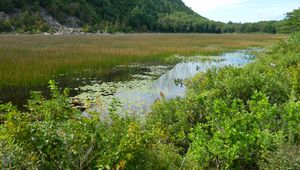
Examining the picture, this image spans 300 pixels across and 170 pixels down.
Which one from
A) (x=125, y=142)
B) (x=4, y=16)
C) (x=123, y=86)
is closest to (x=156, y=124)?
(x=125, y=142)

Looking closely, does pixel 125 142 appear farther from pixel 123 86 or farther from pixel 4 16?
pixel 4 16

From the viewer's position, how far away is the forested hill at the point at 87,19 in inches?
3410

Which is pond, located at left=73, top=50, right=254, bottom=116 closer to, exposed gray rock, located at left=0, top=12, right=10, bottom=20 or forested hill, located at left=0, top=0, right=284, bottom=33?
forested hill, located at left=0, top=0, right=284, bottom=33

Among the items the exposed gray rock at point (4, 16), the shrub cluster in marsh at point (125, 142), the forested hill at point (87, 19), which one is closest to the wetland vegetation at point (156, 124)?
the shrub cluster in marsh at point (125, 142)

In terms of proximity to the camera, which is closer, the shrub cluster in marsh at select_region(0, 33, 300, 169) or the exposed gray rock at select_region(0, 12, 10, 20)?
the shrub cluster in marsh at select_region(0, 33, 300, 169)

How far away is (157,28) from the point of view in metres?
134

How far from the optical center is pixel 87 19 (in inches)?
4360

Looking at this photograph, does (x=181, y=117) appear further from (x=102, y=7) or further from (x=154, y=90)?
→ (x=102, y=7)

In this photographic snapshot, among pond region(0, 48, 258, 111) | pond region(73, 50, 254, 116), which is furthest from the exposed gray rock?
pond region(73, 50, 254, 116)

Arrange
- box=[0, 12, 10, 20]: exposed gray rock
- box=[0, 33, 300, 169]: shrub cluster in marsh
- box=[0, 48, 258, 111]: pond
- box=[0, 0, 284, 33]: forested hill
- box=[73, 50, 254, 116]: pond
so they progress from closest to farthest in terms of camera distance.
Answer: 1. box=[0, 33, 300, 169]: shrub cluster in marsh
2. box=[73, 50, 254, 116]: pond
3. box=[0, 48, 258, 111]: pond
4. box=[0, 12, 10, 20]: exposed gray rock
5. box=[0, 0, 284, 33]: forested hill

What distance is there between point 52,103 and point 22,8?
9995 centimetres

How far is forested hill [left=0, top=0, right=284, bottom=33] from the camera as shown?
86.6 meters

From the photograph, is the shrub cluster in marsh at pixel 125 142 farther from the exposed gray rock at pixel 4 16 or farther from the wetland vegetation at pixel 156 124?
the exposed gray rock at pixel 4 16

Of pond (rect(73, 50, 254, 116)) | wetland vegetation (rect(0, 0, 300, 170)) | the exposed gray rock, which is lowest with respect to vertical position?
pond (rect(73, 50, 254, 116))
